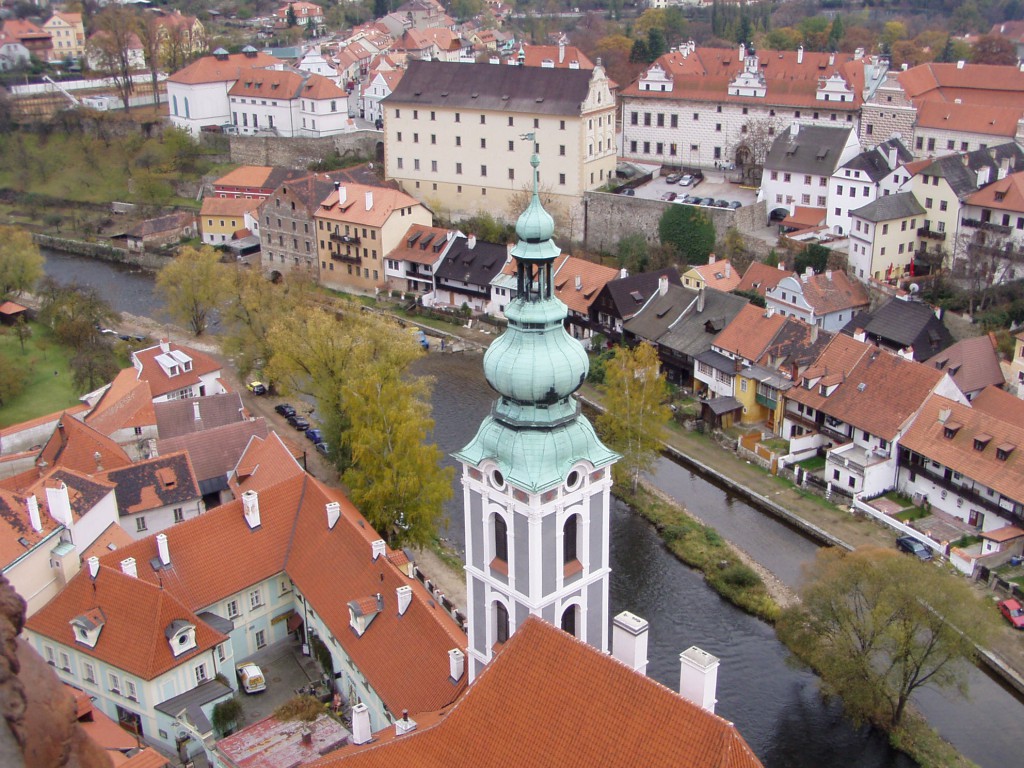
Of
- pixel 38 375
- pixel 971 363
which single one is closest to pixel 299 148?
pixel 38 375

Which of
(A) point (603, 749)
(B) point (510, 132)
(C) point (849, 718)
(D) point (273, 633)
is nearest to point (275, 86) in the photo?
(B) point (510, 132)

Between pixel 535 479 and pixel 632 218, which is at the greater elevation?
pixel 535 479

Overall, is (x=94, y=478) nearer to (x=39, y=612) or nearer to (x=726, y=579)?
(x=39, y=612)

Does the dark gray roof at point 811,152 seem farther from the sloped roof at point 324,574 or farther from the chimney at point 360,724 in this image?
the chimney at point 360,724

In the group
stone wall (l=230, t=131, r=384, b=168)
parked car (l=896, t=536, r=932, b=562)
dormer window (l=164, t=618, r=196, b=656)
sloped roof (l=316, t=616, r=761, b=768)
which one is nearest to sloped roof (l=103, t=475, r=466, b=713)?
dormer window (l=164, t=618, r=196, b=656)

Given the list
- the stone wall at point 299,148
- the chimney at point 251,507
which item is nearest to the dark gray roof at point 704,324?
the chimney at point 251,507

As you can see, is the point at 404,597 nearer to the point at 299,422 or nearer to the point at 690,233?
the point at 299,422
